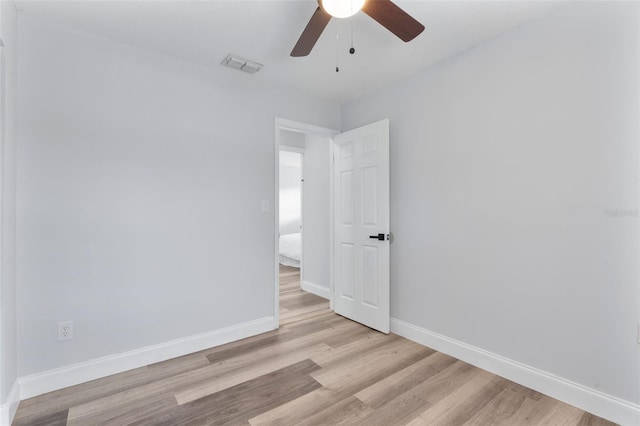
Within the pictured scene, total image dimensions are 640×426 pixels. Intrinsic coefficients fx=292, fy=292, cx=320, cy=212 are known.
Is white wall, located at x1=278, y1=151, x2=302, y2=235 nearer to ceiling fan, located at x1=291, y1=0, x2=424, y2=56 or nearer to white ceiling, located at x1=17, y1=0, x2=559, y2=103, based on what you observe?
white ceiling, located at x1=17, y1=0, x2=559, y2=103

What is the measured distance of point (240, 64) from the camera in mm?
2596

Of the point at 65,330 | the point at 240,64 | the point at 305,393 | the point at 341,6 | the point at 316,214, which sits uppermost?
the point at 240,64

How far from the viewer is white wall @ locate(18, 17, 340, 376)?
1.98 m

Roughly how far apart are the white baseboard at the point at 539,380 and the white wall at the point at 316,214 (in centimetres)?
169

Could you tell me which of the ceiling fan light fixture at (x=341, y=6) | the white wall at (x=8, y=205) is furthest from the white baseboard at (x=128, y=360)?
the ceiling fan light fixture at (x=341, y=6)

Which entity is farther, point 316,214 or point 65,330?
point 316,214

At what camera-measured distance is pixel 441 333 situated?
2.56 m

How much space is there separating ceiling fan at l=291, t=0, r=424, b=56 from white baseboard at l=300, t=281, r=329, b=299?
315cm

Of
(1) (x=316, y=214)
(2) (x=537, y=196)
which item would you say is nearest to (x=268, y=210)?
(1) (x=316, y=214)

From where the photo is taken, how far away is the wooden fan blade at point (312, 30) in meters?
1.54

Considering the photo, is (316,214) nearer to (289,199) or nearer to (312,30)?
(312,30)

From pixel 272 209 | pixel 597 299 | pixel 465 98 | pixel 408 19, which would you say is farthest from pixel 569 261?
pixel 272 209

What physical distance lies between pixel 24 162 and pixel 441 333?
339 cm

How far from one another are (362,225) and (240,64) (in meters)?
1.95
